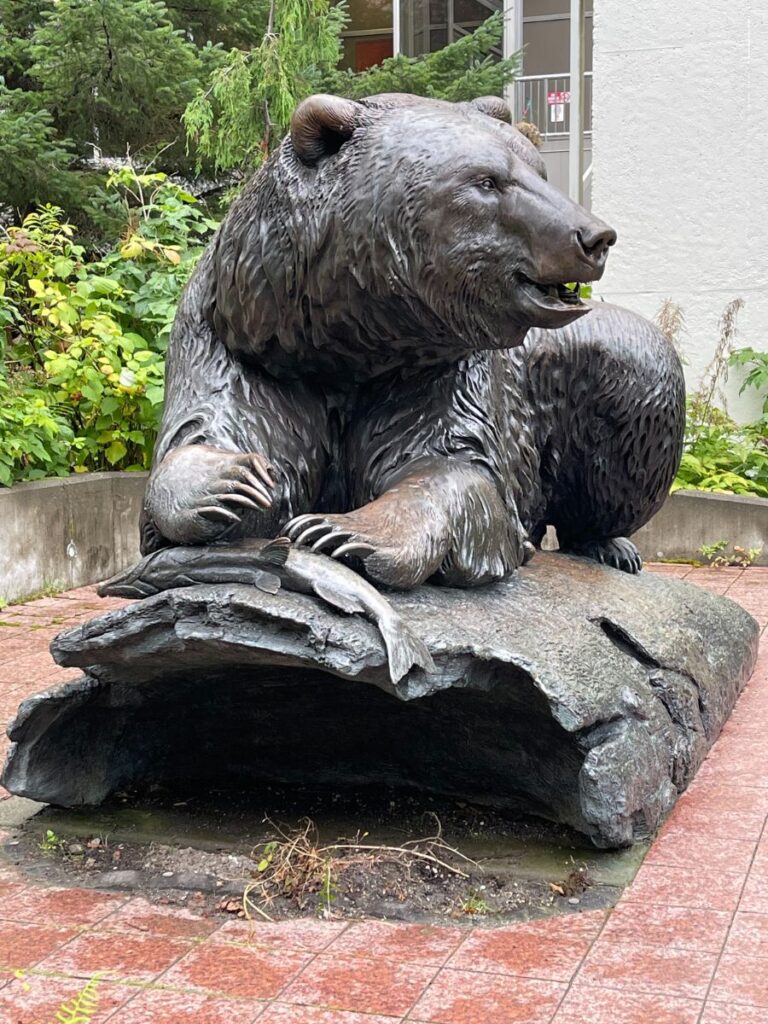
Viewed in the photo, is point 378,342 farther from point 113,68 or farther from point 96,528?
point 113,68

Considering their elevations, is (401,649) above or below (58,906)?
above

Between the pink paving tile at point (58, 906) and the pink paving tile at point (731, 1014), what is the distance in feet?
3.92

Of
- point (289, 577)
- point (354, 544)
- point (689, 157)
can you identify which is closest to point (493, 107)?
point (354, 544)

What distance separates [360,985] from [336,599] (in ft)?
2.41

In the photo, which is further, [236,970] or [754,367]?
[754,367]

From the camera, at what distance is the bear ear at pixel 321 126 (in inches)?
120

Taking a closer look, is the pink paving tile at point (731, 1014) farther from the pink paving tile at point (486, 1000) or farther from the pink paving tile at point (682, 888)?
the pink paving tile at point (682, 888)

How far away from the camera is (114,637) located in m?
2.87

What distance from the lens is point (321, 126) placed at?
3.06m

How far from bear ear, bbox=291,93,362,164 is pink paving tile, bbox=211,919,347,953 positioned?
165 cm

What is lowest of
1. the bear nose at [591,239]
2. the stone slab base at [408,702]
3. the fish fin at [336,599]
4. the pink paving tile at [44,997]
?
the pink paving tile at [44,997]

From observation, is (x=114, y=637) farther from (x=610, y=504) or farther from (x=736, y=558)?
(x=736, y=558)

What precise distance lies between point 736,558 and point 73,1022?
6222 mm

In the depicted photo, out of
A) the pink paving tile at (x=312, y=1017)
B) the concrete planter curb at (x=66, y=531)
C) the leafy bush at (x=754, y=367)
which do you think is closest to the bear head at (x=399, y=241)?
the pink paving tile at (x=312, y=1017)
